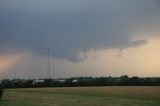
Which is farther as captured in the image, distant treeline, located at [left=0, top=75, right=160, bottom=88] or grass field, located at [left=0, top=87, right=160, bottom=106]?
distant treeline, located at [left=0, top=75, right=160, bottom=88]

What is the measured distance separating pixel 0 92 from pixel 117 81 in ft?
266

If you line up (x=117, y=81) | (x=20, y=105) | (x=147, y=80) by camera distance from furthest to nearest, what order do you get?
(x=117, y=81)
(x=147, y=80)
(x=20, y=105)

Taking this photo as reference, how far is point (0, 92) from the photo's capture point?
40.8m

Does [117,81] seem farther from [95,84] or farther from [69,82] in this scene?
[69,82]

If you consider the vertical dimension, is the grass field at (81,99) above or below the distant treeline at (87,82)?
below

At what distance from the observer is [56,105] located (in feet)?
104

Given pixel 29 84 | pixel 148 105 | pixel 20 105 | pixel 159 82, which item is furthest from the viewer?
pixel 29 84

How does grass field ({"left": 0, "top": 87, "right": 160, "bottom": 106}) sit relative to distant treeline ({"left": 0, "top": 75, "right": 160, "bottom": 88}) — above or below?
below

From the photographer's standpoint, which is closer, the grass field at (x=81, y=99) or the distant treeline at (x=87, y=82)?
the grass field at (x=81, y=99)

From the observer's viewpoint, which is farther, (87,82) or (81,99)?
→ (87,82)

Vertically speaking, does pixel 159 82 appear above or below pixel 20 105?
above

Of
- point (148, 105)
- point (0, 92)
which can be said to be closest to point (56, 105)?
point (148, 105)

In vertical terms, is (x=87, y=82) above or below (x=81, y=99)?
above

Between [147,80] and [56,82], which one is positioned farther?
[56,82]
